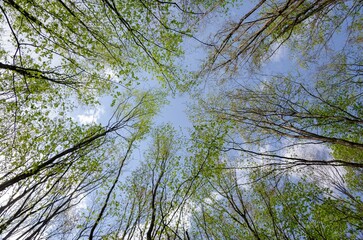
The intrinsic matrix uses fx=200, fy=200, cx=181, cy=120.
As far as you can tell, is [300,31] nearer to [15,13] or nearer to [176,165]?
[176,165]

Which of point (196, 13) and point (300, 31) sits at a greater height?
point (300, 31)

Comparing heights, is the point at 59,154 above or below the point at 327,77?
below

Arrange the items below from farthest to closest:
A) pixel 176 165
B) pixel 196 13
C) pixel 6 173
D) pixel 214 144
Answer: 1. pixel 176 165
2. pixel 214 144
3. pixel 6 173
4. pixel 196 13

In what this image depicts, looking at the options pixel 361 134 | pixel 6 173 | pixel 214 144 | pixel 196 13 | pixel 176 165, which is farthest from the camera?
pixel 176 165

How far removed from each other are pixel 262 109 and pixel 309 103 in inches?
65.7

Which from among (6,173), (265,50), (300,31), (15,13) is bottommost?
(6,173)

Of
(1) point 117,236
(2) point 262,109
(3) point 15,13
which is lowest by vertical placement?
(1) point 117,236

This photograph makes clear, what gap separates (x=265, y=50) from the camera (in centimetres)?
611

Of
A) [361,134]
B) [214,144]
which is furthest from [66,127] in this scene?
[361,134]

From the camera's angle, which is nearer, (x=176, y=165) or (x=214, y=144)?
(x=214, y=144)

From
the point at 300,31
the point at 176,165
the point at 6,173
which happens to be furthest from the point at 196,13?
the point at 6,173

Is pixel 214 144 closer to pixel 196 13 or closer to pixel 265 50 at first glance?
pixel 265 50

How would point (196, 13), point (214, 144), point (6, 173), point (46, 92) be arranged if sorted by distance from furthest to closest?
point (214, 144), point (6, 173), point (46, 92), point (196, 13)

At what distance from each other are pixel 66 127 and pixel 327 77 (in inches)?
373
